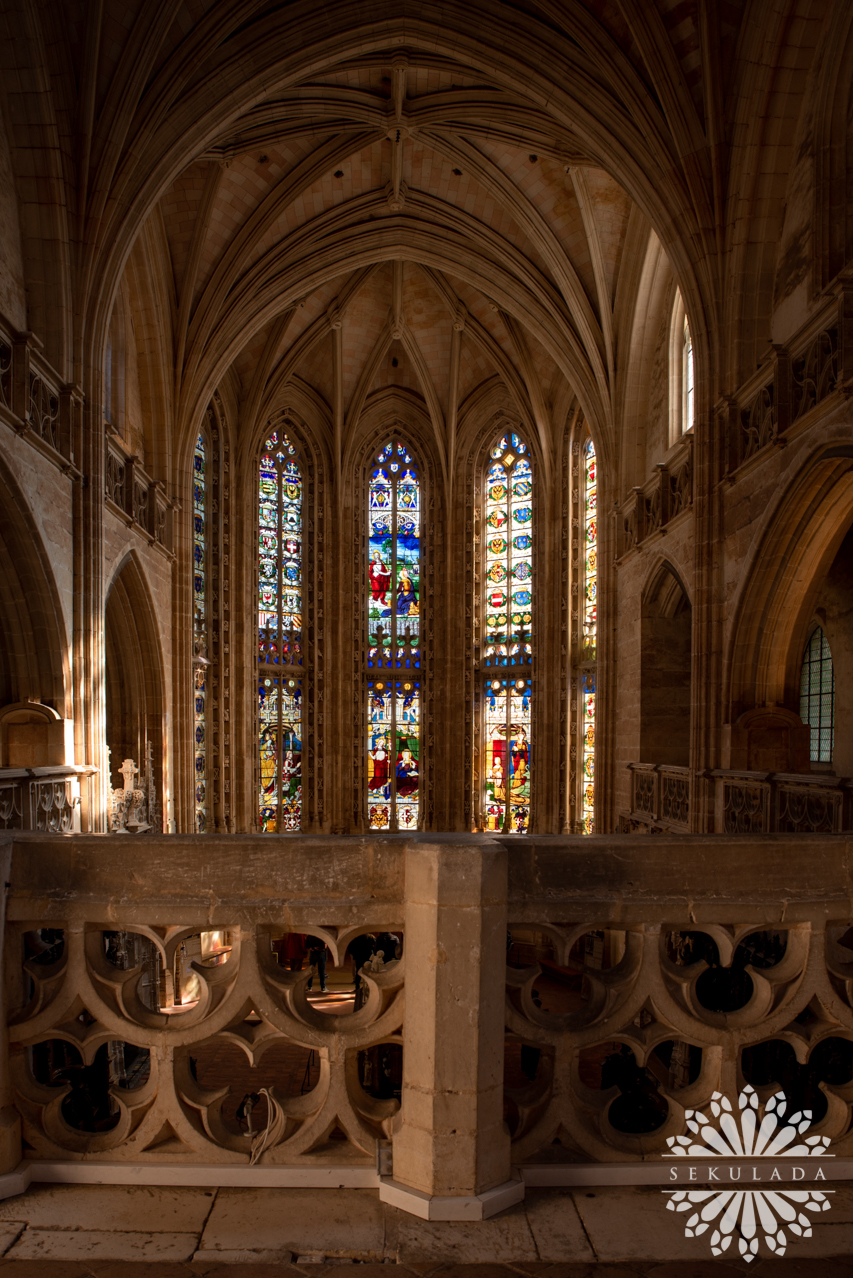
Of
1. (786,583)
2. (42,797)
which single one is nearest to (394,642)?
(42,797)

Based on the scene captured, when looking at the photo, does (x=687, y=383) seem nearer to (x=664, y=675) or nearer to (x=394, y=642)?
(x=664, y=675)

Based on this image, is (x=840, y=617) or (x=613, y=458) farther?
(x=613, y=458)

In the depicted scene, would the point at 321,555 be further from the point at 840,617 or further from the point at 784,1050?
the point at 784,1050

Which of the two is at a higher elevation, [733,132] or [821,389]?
[733,132]

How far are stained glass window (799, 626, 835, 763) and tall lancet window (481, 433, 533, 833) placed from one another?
26.9 ft

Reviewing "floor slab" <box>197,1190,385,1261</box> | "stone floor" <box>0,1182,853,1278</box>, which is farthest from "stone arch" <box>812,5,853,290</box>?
"floor slab" <box>197,1190,385,1261</box>

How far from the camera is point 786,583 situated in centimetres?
909

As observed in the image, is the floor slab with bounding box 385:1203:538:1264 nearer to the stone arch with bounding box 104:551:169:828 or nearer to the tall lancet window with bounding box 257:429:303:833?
the stone arch with bounding box 104:551:169:828

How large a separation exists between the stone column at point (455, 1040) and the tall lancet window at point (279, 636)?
1820 centimetres

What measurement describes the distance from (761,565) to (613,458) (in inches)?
256

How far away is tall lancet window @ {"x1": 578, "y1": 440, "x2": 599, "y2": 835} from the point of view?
18536 millimetres

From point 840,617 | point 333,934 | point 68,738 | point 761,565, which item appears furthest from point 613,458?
point 333,934

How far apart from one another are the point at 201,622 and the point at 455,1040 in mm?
17385

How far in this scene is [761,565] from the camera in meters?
9.13
